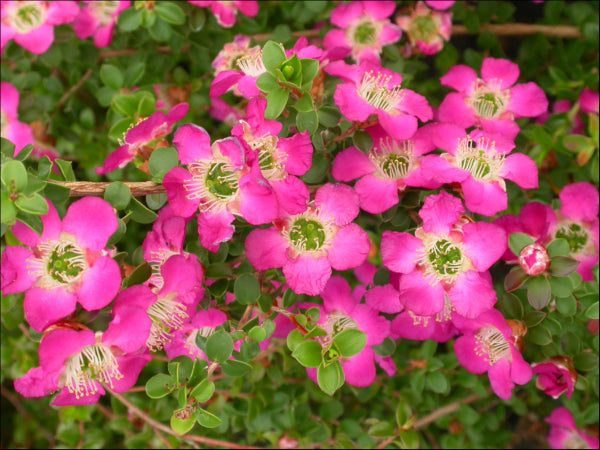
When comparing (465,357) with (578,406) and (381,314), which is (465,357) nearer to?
(381,314)

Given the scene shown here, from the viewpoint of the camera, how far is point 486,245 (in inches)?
41.1

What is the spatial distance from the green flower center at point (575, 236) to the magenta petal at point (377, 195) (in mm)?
558

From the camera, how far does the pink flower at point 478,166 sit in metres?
1.05

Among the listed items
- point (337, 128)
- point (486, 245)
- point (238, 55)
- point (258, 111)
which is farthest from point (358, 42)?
point (486, 245)

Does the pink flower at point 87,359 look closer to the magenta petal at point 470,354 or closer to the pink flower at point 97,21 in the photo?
the magenta petal at point 470,354

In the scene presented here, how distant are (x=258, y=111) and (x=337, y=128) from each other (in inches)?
8.2

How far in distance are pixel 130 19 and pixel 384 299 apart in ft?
3.05

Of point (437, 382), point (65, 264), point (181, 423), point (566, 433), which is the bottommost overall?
point (566, 433)

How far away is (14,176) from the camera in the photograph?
2.74ft

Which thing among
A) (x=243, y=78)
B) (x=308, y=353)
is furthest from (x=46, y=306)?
(x=243, y=78)

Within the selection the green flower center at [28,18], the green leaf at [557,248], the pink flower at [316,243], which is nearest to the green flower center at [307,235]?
the pink flower at [316,243]

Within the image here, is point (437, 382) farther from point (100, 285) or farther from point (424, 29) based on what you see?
point (424, 29)

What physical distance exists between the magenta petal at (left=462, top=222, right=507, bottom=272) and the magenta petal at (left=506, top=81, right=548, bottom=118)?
434 mm

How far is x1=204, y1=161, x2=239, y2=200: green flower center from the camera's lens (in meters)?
1.01
